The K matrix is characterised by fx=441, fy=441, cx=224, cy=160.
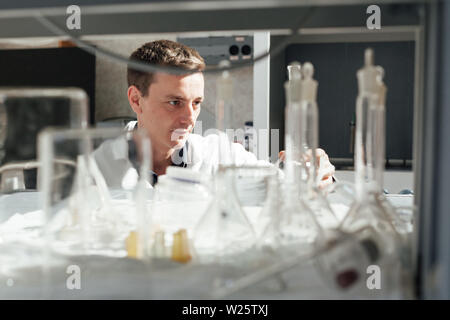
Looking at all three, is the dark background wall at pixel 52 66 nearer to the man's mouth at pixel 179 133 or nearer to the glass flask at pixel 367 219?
the man's mouth at pixel 179 133

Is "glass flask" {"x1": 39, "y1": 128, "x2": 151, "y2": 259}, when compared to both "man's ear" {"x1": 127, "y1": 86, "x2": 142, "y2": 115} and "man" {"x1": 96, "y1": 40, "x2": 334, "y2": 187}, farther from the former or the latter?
"man's ear" {"x1": 127, "y1": 86, "x2": 142, "y2": 115}

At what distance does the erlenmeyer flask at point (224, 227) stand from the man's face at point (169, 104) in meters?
0.61

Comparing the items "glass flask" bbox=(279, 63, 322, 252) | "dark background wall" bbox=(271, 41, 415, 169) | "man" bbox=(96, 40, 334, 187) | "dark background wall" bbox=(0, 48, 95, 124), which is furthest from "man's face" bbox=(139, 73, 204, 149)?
"dark background wall" bbox=(0, 48, 95, 124)

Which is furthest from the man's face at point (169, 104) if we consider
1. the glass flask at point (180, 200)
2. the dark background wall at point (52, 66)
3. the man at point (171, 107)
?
the dark background wall at point (52, 66)

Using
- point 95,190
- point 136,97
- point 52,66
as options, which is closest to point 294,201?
point 95,190

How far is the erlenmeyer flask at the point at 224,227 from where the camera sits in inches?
17.1

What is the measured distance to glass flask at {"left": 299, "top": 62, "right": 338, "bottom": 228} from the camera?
0.43 meters

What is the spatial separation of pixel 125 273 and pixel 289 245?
15 centimetres

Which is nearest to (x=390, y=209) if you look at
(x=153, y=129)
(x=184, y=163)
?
(x=153, y=129)

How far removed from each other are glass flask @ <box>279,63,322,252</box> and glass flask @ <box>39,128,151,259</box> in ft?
0.45

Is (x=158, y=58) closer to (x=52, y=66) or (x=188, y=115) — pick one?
(x=188, y=115)

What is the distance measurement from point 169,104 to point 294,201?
29.5 inches

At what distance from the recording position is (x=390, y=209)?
0.48 m

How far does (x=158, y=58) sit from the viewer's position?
1285 mm
